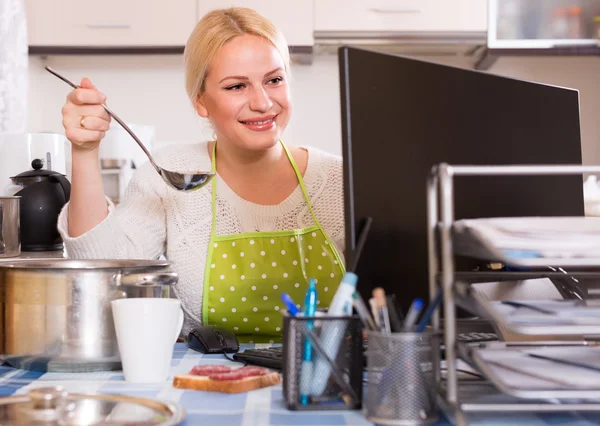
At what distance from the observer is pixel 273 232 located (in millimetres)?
1474

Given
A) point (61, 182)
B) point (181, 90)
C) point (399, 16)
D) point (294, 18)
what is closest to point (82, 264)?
point (61, 182)

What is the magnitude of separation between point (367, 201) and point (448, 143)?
0.50 feet

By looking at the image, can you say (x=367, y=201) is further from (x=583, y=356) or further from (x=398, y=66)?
(x=583, y=356)

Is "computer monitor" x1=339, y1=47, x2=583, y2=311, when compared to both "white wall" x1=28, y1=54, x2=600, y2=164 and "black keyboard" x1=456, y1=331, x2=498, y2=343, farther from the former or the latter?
"white wall" x1=28, y1=54, x2=600, y2=164

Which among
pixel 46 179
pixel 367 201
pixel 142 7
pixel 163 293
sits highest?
pixel 142 7

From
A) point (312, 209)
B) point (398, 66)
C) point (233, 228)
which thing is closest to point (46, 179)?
point (233, 228)

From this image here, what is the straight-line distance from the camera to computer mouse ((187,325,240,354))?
1.00 meters

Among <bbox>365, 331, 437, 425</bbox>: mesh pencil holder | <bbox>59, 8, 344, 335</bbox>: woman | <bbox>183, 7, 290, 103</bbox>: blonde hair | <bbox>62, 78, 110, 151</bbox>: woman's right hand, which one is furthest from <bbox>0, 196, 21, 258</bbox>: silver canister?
<bbox>365, 331, 437, 425</bbox>: mesh pencil holder

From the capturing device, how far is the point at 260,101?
1.43 m

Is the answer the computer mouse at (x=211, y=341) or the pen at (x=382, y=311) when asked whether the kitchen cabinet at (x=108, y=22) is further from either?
the pen at (x=382, y=311)

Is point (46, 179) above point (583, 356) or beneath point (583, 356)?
above

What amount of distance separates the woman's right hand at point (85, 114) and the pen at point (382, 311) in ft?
2.34

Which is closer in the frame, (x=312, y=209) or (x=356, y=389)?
(x=356, y=389)

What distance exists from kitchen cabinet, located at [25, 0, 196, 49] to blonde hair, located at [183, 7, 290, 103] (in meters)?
1.30
